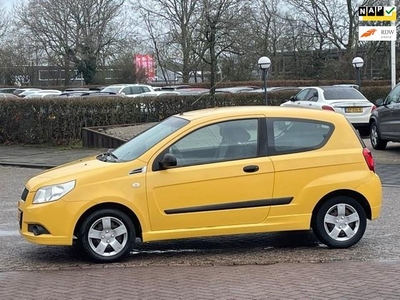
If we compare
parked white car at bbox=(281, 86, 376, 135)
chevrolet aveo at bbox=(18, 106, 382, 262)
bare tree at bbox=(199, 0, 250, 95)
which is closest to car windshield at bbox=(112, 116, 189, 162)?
chevrolet aveo at bbox=(18, 106, 382, 262)

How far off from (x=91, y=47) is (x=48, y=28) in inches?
146

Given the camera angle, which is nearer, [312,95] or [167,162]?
[167,162]

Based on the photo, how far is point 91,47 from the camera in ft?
188

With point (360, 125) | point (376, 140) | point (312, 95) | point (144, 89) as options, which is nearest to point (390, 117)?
point (376, 140)

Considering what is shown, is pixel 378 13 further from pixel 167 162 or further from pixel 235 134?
pixel 167 162

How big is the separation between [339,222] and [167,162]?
2.02 m

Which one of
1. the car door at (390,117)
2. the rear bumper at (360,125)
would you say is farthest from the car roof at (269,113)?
the rear bumper at (360,125)

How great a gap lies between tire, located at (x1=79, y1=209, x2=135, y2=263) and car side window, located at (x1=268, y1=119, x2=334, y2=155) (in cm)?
174

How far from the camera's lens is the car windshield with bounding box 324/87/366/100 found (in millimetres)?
21406

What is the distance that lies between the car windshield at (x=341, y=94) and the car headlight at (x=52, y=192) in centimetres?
1494

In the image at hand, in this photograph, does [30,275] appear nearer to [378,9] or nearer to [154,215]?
[154,215]

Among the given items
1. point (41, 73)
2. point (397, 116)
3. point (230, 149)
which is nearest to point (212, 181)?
point (230, 149)

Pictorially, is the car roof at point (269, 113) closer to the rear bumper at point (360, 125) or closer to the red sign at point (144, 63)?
the rear bumper at point (360, 125)

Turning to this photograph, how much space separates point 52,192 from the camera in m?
7.46
